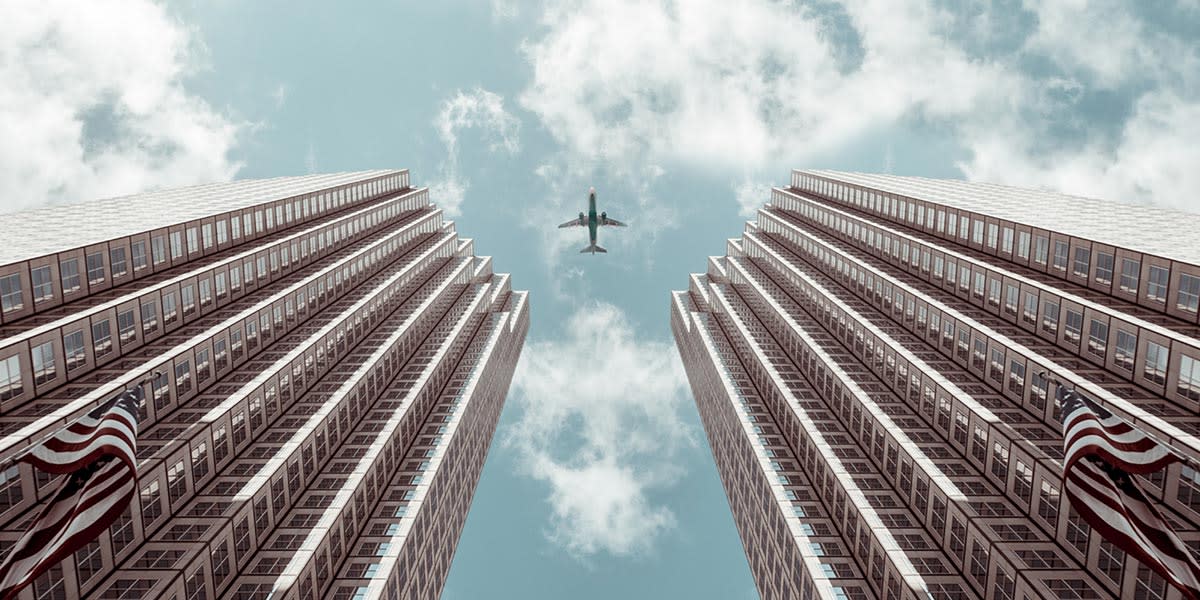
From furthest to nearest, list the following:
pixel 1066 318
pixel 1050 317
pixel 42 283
→ pixel 1050 317
pixel 1066 318
pixel 42 283

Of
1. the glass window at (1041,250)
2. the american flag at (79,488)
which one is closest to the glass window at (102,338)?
the american flag at (79,488)

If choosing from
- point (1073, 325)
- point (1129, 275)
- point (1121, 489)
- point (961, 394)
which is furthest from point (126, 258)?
point (1129, 275)

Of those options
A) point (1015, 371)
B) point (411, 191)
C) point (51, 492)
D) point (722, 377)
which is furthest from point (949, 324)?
point (411, 191)

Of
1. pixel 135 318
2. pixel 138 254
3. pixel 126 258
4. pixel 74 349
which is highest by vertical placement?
pixel 138 254

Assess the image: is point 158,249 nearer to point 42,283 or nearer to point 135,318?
point 135,318

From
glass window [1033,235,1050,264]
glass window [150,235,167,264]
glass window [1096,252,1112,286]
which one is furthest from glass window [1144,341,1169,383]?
glass window [150,235,167,264]

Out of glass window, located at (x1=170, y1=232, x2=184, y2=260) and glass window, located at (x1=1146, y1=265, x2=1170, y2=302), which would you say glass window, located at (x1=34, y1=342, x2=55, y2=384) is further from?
glass window, located at (x1=1146, y1=265, x2=1170, y2=302)

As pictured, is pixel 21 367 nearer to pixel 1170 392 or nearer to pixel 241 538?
pixel 241 538
